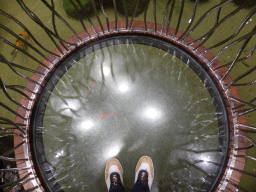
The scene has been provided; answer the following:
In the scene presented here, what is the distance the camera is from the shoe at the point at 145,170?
1620mm

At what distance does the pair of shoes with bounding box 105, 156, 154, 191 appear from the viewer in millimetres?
1614

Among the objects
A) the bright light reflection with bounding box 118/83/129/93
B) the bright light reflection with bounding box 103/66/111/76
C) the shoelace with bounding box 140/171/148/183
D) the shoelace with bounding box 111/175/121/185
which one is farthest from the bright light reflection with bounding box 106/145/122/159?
the bright light reflection with bounding box 103/66/111/76

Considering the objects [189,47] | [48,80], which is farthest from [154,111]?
[48,80]

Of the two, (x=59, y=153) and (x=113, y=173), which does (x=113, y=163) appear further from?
(x=59, y=153)

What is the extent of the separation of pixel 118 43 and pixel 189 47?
2.66 ft

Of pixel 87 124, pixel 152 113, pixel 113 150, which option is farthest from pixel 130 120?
pixel 87 124

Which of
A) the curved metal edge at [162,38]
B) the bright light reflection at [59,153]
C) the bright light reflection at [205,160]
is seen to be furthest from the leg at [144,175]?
the bright light reflection at [59,153]

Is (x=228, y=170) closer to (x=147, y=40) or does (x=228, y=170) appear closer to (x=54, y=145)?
(x=147, y=40)

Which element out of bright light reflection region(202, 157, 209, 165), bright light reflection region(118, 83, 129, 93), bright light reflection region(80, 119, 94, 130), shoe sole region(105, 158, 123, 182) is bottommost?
bright light reflection region(202, 157, 209, 165)

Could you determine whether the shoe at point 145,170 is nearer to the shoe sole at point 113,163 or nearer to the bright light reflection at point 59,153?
the shoe sole at point 113,163

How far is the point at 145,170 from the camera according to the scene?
64.3 inches

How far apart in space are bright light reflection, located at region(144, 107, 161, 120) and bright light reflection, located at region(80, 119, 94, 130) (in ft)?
1.96

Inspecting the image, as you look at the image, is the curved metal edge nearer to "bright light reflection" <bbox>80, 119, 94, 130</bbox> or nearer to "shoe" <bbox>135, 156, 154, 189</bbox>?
"bright light reflection" <bbox>80, 119, 94, 130</bbox>

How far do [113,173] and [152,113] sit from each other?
723 millimetres
